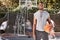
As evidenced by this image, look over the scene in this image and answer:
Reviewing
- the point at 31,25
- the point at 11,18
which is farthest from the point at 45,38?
the point at 11,18

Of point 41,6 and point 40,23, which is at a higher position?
point 41,6

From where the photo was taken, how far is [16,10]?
7660 mm

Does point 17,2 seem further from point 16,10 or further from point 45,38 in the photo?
point 45,38

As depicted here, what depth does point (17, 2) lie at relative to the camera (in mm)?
7664

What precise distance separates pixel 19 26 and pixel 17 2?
59cm

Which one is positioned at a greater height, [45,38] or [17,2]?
[17,2]

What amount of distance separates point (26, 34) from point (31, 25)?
0.98 feet

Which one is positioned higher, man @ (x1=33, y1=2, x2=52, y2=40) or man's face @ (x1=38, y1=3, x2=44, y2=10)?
man's face @ (x1=38, y1=3, x2=44, y2=10)

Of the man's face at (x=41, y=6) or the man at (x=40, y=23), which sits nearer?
the man at (x=40, y=23)

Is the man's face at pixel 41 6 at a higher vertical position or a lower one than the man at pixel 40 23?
higher

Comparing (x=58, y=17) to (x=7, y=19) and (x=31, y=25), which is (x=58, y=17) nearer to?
Answer: (x=31, y=25)

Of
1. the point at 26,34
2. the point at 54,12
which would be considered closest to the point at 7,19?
the point at 26,34

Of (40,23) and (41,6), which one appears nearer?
(40,23)

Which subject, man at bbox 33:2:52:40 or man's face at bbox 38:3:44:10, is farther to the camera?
man's face at bbox 38:3:44:10
